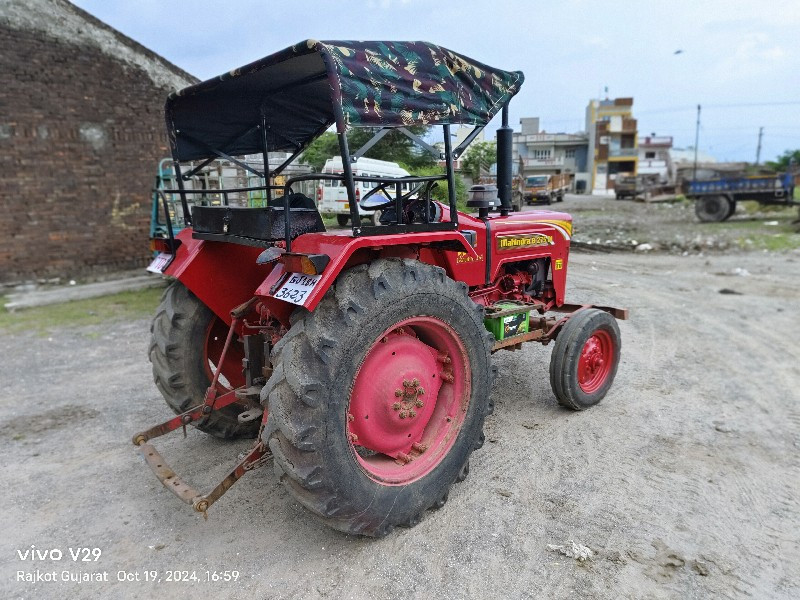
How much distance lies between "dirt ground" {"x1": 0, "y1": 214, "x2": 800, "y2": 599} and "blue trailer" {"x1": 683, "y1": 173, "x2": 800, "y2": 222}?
588 inches

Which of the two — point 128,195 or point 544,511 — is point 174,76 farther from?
point 544,511

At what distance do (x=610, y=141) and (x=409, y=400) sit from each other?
5897cm

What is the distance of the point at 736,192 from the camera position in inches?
727

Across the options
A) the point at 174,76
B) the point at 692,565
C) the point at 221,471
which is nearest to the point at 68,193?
the point at 174,76

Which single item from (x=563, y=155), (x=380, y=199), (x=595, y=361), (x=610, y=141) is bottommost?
(x=595, y=361)

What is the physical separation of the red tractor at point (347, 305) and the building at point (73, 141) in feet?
25.5

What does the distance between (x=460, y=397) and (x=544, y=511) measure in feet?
2.59

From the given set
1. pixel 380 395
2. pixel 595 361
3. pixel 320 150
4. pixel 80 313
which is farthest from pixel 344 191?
pixel 80 313

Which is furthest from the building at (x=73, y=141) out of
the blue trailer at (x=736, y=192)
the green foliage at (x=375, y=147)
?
the blue trailer at (x=736, y=192)

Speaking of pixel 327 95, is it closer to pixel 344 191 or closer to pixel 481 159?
pixel 344 191

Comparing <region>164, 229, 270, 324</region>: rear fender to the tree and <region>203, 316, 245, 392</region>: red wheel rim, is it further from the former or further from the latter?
the tree

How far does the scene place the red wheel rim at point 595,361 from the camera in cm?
448

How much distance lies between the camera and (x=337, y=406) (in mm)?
2590

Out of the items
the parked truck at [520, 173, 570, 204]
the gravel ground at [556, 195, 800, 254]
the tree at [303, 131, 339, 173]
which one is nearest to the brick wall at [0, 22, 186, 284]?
the tree at [303, 131, 339, 173]
